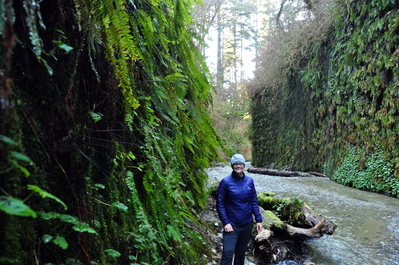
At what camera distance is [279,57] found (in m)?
18.6

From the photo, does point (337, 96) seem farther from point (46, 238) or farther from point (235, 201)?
point (46, 238)

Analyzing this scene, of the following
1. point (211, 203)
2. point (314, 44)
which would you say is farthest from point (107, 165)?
point (314, 44)

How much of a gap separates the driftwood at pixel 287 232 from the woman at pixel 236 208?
2.80ft

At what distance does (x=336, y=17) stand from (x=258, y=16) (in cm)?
3197

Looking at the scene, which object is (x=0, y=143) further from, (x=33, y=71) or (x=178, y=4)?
(x=178, y=4)

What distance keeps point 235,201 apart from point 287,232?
175 centimetres

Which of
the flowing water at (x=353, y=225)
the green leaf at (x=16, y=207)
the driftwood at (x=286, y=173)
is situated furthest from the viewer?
the driftwood at (x=286, y=173)

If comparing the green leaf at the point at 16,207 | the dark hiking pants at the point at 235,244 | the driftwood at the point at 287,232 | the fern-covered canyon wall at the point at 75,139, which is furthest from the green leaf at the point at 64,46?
the driftwood at the point at 287,232

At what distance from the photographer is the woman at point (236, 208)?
3.89m

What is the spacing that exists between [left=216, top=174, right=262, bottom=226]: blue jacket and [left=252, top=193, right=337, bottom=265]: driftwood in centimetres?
103

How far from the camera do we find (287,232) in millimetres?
5160

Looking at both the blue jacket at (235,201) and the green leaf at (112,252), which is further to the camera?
the blue jacket at (235,201)

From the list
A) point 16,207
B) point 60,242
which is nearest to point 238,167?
point 60,242

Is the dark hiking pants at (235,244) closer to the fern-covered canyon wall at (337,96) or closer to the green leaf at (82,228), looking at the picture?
the green leaf at (82,228)
